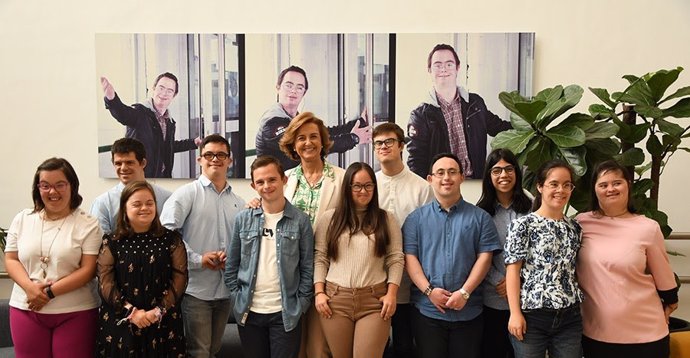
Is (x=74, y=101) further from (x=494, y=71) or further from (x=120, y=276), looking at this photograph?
(x=494, y=71)

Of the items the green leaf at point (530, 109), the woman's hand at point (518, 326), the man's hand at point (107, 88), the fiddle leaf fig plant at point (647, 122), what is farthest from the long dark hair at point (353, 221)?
the man's hand at point (107, 88)

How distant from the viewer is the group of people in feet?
7.42

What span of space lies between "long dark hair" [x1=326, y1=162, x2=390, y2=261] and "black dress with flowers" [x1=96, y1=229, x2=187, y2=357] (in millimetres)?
690

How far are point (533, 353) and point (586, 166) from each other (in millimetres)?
1019

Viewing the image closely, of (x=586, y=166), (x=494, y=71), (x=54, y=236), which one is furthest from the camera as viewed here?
(x=494, y=71)

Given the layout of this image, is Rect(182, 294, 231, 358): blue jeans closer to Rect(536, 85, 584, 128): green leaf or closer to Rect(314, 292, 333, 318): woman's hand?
Rect(314, 292, 333, 318): woman's hand

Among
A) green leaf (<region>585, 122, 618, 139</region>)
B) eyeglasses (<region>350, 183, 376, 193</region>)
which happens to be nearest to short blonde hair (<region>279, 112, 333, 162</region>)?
eyeglasses (<region>350, 183, 376, 193</region>)

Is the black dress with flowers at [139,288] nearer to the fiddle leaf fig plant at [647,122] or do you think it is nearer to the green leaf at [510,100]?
the green leaf at [510,100]

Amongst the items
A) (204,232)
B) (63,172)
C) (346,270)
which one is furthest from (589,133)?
(63,172)

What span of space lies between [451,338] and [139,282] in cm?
141

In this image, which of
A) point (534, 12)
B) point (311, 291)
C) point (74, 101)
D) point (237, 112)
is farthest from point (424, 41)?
point (74, 101)

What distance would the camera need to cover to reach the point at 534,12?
380 cm

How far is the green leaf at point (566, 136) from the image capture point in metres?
2.71

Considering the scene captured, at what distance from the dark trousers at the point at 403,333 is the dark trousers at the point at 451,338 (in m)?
0.24
